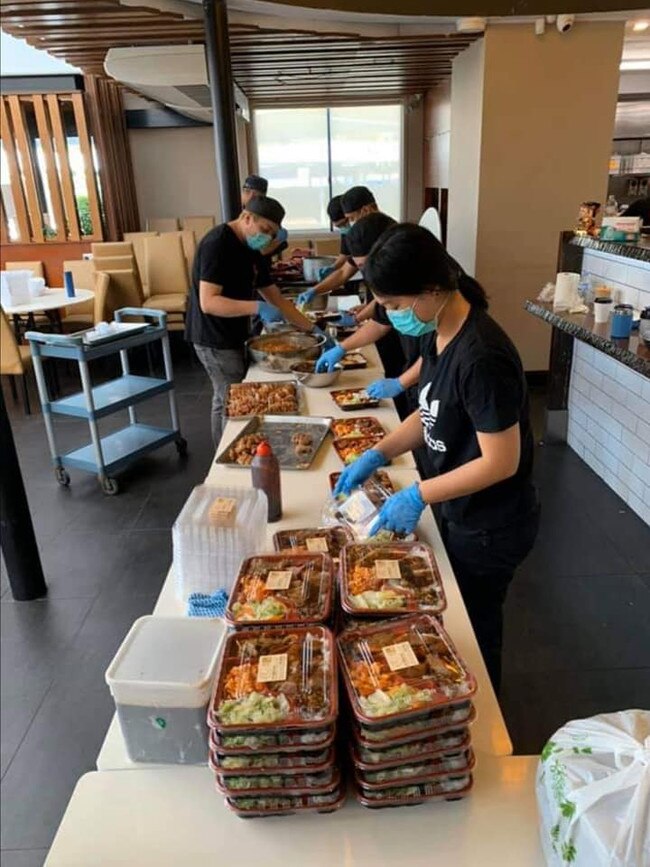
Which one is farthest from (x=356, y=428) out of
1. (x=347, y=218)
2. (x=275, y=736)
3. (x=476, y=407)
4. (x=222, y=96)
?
(x=222, y=96)

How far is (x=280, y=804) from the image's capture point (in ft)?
2.95

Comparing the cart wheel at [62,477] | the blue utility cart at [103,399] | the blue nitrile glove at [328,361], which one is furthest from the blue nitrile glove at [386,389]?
the cart wheel at [62,477]

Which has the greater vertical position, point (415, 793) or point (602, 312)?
point (602, 312)

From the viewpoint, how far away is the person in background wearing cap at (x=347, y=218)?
3.08 m

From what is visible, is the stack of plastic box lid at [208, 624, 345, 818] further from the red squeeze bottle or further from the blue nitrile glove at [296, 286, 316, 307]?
the blue nitrile glove at [296, 286, 316, 307]

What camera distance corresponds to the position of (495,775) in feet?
3.19

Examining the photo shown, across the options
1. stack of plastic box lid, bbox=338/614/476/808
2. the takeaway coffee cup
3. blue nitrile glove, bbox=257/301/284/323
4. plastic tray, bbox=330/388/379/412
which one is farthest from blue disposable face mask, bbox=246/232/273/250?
stack of plastic box lid, bbox=338/614/476/808

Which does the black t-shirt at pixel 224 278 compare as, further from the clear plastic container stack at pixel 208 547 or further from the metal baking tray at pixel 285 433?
the clear plastic container stack at pixel 208 547

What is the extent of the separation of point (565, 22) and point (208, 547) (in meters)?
4.40

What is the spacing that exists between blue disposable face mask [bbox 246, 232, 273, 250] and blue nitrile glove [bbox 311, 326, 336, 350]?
0.54 metres

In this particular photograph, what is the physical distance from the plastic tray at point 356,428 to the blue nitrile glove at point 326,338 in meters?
0.86

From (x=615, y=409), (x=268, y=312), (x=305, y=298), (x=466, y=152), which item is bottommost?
(x=615, y=409)

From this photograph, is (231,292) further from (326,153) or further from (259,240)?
(326,153)

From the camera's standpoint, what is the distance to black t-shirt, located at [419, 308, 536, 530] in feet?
4.11
